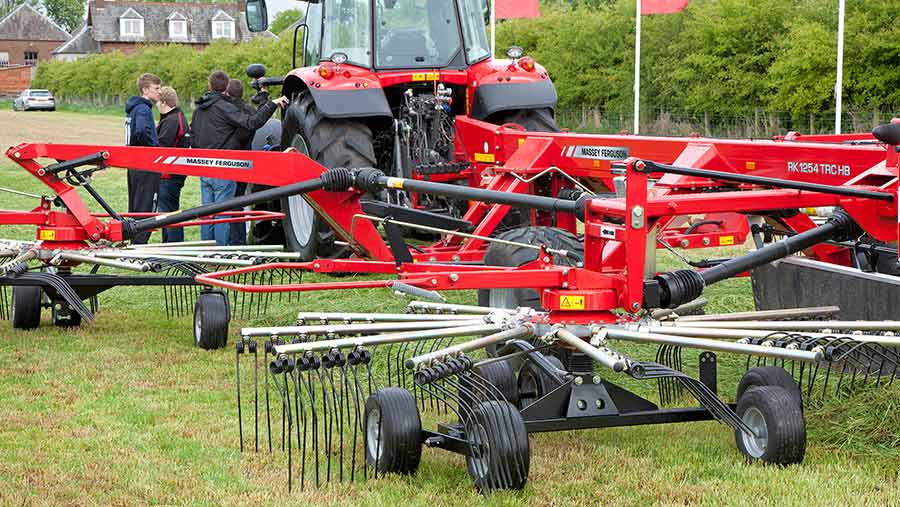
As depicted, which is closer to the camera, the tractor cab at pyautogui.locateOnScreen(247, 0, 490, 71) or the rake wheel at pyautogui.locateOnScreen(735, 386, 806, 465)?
the rake wheel at pyautogui.locateOnScreen(735, 386, 806, 465)

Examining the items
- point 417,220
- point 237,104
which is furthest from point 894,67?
point 417,220

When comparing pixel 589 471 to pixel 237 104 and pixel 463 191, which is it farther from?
pixel 237 104

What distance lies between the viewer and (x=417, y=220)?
217 inches

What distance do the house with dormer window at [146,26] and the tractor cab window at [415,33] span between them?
66893 millimetres

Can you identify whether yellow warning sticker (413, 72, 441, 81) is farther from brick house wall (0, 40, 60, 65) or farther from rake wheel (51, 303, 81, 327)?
brick house wall (0, 40, 60, 65)

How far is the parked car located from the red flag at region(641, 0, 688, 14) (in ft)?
138

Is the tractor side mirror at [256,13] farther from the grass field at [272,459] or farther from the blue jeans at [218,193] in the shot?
the grass field at [272,459]

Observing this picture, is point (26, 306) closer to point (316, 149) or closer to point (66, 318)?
point (66, 318)

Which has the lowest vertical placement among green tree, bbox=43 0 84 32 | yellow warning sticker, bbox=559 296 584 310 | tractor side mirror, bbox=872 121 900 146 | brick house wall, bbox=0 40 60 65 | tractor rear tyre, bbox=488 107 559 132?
yellow warning sticker, bbox=559 296 584 310

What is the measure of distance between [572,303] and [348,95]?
4.00 m

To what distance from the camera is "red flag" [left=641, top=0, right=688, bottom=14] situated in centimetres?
A: 1560

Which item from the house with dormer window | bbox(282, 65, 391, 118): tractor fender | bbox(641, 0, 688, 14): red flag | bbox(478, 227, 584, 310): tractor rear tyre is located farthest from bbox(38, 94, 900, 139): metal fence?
the house with dormer window

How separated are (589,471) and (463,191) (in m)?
1.31

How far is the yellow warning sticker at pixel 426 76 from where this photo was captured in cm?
838
